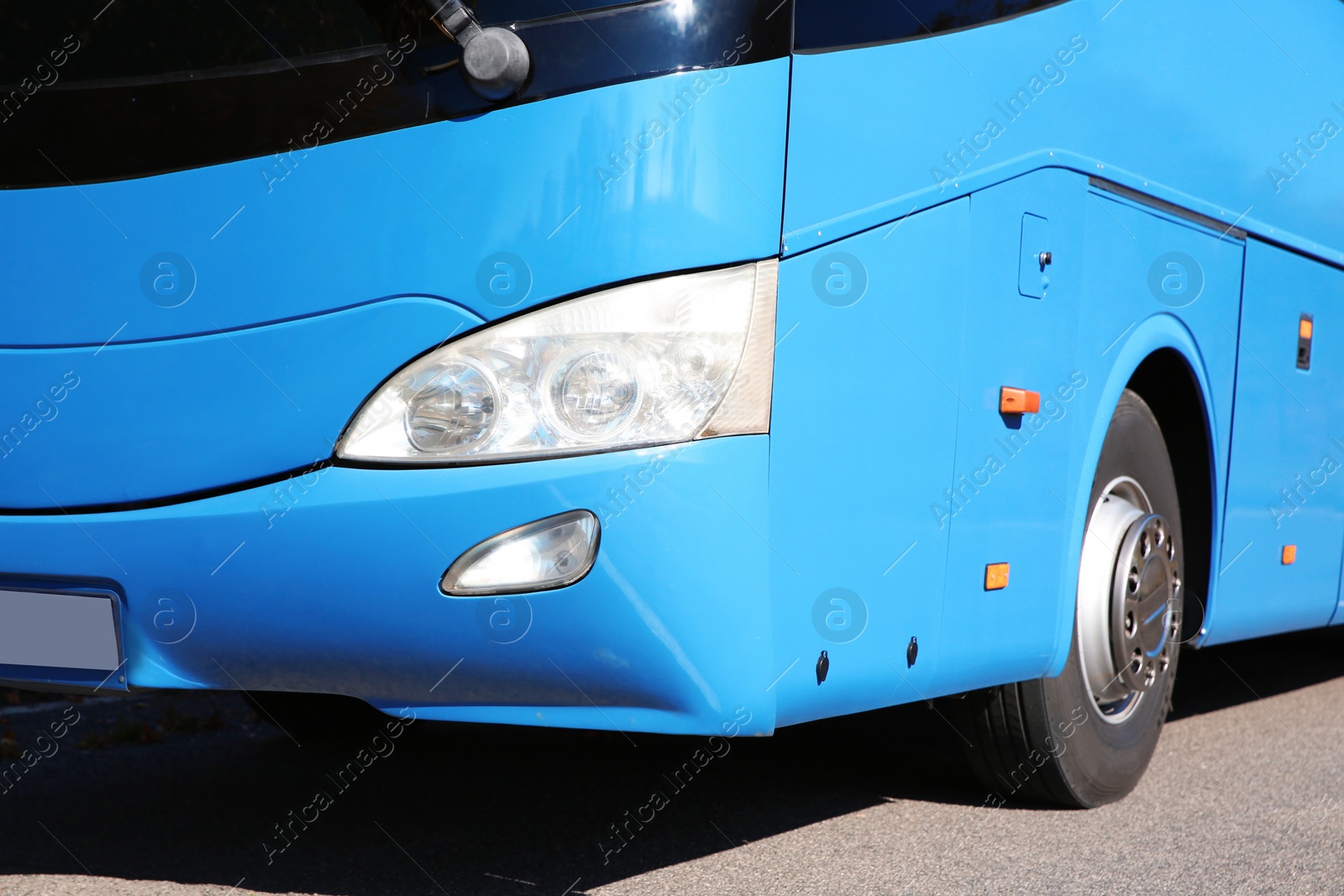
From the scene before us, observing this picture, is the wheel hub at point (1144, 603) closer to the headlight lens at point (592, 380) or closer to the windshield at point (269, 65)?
the headlight lens at point (592, 380)

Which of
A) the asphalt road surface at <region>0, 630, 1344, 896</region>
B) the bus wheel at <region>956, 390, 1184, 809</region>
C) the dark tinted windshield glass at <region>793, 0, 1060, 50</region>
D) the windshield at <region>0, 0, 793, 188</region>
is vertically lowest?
the asphalt road surface at <region>0, 630, 1344, 896</region>

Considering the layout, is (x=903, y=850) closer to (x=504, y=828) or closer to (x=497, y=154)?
Answer: (x=504, y=828)

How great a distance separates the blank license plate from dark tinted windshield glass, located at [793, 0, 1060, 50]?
63.4 inches

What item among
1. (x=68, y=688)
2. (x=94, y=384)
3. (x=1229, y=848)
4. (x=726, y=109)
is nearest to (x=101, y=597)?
(x=68, y=688)

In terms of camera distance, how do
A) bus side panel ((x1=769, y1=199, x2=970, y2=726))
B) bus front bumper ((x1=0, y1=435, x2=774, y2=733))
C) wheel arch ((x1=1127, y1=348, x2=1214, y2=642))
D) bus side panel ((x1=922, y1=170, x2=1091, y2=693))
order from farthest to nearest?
wheel arch ((x1=1127, y1=348, x2=1214, y2=642)), bus side panel ((x1=922, y1=170, x2=1091, y2=693)), bus side panel ((x1=769, y1=199, x2=970, y2=726)), bus front bumper ((x1=0, y1=435, x2=774, y2=733))

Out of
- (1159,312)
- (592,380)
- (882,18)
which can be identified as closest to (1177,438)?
(1159,312)

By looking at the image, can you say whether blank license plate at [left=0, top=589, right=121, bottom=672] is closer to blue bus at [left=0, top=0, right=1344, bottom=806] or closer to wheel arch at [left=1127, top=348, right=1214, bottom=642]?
blue bus at [left=0, top=0, right=1344, bottom=806]

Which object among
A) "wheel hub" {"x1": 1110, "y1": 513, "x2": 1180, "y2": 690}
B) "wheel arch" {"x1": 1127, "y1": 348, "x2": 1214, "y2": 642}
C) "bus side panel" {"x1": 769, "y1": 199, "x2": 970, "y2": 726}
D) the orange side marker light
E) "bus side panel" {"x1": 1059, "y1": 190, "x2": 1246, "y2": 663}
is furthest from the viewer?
"wheel arch" {"x1": 1127, "y1": 348, "x2": 1214, "y2": 642}

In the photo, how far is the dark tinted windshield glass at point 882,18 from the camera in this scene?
2416 mm

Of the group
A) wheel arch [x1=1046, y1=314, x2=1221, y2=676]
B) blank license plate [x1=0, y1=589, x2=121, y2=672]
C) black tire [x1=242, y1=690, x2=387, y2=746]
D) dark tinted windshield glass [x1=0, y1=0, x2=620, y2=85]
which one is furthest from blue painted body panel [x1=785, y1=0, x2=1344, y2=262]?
black tire [x1=242, y1=690, x2=387, y2=746]

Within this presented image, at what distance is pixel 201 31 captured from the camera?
8.11 ft

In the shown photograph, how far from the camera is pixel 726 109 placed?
230 cm

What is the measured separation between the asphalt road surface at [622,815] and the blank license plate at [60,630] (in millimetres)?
599

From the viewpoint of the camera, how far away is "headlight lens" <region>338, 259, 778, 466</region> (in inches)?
89.0
